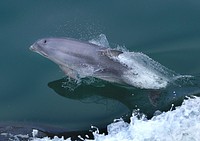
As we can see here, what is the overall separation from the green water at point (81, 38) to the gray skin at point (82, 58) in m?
0.28

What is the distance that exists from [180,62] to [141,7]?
1.15 m

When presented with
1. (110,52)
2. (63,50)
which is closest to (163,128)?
(110,52)

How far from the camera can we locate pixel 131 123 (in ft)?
25.7

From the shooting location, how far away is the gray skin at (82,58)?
8.34 m

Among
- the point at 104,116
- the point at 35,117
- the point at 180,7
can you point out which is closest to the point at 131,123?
the point at 104,116

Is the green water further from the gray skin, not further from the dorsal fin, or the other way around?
the dorsal fin

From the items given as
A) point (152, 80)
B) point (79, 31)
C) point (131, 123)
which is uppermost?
point (79, 31)

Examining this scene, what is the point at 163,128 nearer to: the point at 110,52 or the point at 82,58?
the point at 110,52

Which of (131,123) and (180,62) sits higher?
(180,62)

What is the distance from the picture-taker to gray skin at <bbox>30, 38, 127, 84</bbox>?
8344mm

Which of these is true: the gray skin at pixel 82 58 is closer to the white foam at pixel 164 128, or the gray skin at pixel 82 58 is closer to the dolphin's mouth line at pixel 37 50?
the dolphin's mouth line at pixel 37 50

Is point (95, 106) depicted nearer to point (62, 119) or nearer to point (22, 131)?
point (62, 119)

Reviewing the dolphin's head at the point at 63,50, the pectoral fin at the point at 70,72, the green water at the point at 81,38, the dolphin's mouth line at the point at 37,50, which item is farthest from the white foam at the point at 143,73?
the dolphin's mouth line at the point at 37,50

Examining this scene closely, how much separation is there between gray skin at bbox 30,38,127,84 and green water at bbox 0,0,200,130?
0.90ft
